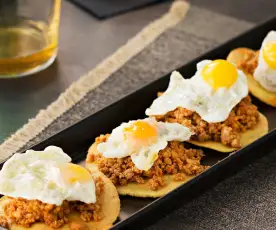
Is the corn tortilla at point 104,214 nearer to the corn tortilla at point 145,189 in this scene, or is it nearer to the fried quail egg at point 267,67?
the corn tortilla at point 145,189

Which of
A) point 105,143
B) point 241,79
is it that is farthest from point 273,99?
point 105,143

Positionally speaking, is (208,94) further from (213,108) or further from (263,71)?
(263,71)

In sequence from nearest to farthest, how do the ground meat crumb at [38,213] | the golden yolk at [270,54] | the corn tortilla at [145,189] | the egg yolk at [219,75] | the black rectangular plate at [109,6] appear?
1. the ground meat crumb at [38,213]
2. the corn tortilla at [145,189]
3. the egg yolk at [219,75]
4. the golden yolk at [270,54]
5. the black rectangular plate at [109,6]

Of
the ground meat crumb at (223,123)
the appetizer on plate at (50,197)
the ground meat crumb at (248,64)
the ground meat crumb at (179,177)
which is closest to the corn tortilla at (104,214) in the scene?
the appetizer on plate at (50,197)

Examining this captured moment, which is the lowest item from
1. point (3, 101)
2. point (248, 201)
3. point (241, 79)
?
point (3, 101)

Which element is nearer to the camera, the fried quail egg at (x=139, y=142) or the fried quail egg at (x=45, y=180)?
the fried quail egg at (x=45, y=180)

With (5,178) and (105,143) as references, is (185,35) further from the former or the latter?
(5,178)

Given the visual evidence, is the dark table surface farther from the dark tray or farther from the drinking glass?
the dark tray
